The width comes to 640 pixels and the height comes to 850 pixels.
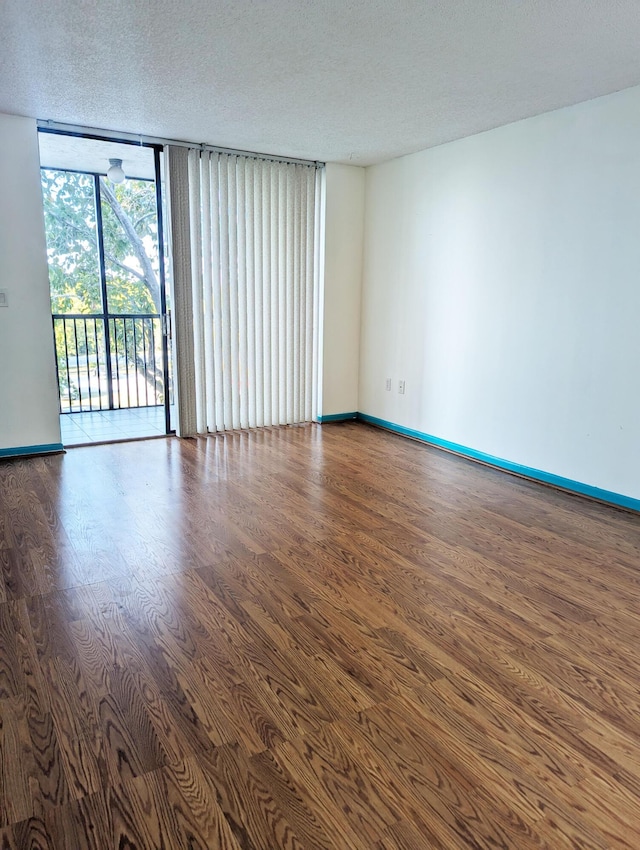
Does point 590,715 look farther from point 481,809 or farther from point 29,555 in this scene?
point 29,555

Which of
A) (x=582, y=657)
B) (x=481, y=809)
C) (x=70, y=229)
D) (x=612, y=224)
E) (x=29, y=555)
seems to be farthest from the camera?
(x=70, y=229)

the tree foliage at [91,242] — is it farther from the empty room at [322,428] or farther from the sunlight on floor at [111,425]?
the sunlight on floor at [111,425]

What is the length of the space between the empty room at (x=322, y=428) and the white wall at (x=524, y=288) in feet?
0.08

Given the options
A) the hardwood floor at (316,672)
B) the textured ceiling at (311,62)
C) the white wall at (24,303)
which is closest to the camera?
the hardwood floor at (316,672)

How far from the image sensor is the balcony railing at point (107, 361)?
6.15 metres

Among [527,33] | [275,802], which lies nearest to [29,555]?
[275,802]

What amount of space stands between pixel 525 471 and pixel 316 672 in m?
2.68

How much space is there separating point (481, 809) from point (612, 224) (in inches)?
126

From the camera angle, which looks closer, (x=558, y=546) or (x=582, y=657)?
(x=582, y=657)

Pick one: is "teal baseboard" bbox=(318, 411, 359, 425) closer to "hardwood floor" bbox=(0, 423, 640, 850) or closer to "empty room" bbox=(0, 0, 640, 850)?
"empty room" bbox=(0, 0, 640, 850)

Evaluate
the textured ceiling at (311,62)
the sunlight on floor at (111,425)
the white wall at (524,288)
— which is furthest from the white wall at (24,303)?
the white wall at (524,288)

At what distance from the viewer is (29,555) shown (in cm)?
274

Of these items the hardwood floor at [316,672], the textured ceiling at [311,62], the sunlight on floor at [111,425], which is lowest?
the hardwood floor at [316,672]

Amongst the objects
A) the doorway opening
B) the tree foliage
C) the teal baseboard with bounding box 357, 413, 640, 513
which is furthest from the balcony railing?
the teal baseboard with bounding box 357, 413, 640, 513
